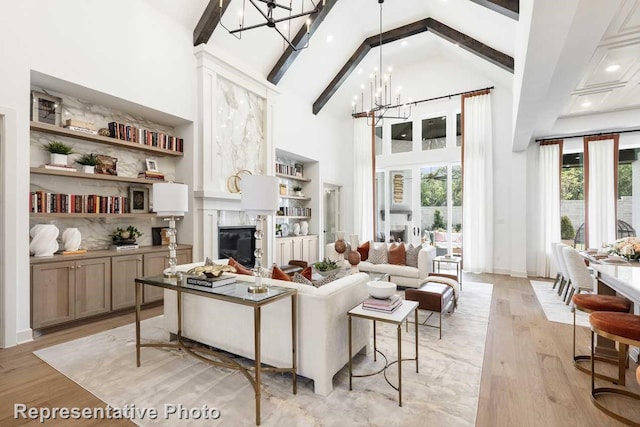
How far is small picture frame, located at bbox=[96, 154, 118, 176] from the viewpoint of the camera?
12.9ft

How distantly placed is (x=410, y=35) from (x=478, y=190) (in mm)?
3715

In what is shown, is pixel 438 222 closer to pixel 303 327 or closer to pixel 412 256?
pixel 412 256

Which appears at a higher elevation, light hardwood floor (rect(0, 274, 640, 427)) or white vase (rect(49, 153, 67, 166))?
white vase (rect(49, 153, 67, 166))

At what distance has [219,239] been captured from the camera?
203 inches

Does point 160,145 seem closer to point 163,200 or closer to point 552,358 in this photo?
point 163,200

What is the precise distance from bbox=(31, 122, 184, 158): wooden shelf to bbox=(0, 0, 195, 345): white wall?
0.24 meters

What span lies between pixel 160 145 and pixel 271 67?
283 cm

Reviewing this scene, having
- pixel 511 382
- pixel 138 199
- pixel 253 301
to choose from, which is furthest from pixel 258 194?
pixel 138 199

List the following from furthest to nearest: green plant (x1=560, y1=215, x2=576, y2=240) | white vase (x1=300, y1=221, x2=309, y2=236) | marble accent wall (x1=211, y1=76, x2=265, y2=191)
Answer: white vase (x1=300, y1=221, x2=309, y2=236) → green plant (x1=560, y1=215, x2=576, y2=240) → marble accent wall (x1=211, y1=76, x2=265, y2=191)

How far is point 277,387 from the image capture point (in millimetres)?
2258

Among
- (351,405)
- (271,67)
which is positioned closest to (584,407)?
(351,405)

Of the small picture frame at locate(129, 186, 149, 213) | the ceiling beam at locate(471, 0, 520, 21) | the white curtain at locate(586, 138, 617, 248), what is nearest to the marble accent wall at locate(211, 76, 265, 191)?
the small picture frame at locate(129, 186, 149, 213)

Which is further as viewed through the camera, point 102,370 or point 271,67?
point 271,67

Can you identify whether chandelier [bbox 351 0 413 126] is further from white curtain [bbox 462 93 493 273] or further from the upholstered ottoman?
the upholstered ottoman
